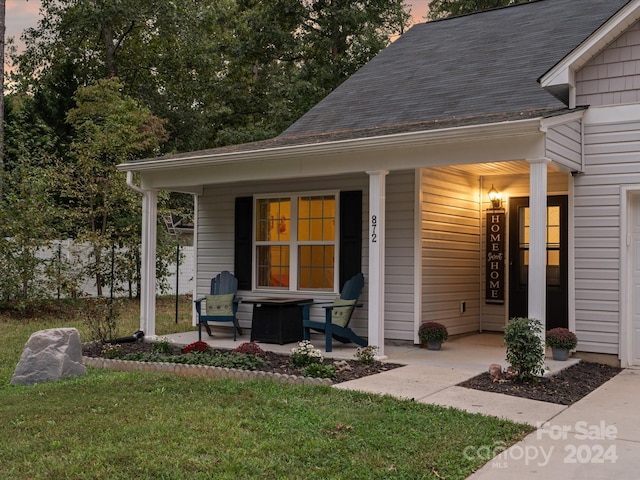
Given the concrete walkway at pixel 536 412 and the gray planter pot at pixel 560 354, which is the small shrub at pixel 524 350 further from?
the gray planter pot at pixel 560 354

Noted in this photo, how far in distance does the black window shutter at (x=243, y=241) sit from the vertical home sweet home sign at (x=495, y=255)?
3.54m

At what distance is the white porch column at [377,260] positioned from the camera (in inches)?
297

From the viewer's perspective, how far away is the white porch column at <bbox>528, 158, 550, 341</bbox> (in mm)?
6500

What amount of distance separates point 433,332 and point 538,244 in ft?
7.13

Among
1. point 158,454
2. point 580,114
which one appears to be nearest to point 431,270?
point 580,114

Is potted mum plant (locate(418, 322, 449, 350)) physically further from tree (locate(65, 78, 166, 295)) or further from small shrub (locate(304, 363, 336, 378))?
tree (locate(65, 78, 166, 295))

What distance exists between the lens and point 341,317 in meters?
8.40

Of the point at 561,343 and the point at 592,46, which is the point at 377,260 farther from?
the point at 592,46

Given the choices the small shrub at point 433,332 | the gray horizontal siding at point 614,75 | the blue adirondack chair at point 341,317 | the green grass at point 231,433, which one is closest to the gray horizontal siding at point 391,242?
the small shrub at point 433,332

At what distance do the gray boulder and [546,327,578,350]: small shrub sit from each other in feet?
16.6

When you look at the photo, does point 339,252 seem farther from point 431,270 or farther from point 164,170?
point 164,170

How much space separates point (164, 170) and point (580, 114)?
5569 mm

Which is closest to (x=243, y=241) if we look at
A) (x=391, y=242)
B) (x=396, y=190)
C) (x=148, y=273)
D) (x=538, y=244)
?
(x=148, y=273)

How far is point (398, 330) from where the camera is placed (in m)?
8.70
